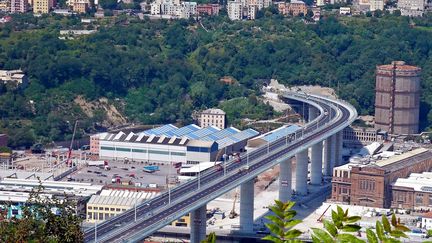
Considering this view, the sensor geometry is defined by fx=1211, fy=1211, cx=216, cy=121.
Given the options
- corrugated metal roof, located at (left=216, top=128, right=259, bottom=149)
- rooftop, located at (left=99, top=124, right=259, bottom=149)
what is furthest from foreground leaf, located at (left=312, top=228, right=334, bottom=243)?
corrugated metal roof, located at (left=216, top=128, right=259, bottom=149)

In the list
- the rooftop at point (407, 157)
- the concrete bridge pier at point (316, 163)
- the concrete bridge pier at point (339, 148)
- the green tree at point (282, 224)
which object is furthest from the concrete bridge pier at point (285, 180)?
the green tree at point (282, 224)

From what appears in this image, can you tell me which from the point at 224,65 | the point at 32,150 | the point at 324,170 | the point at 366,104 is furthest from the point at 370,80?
the point at 32,150

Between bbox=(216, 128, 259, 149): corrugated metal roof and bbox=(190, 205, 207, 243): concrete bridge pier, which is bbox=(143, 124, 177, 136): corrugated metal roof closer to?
bbox=(216, 128, 259, 149): corrugated metal roof

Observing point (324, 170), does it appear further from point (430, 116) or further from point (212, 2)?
point (212, 2)

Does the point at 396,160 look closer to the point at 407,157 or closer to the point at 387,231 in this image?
the point at 407,157

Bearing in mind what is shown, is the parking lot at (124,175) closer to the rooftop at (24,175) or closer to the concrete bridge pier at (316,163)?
the rooftop at (24,175)

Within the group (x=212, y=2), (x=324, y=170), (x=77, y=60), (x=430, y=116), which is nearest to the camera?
(x=324, y=170)

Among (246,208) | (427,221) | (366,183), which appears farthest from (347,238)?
(366,183)
